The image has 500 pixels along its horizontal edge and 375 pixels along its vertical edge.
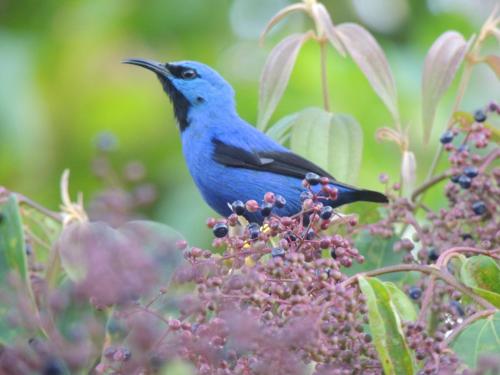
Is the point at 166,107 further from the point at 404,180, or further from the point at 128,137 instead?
the point at 404,180

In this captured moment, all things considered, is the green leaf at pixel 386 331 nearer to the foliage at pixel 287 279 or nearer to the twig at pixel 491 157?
the foliage at pixel 287 279

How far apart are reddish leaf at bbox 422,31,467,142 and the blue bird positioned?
803 mm

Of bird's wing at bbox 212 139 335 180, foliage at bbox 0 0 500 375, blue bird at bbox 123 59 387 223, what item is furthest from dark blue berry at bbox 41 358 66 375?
bird's wing at bbox 212 139 335 180

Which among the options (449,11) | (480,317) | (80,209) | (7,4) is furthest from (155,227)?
(7,4)

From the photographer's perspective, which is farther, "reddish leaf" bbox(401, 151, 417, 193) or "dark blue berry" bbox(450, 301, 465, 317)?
"reddish leaf" bbox(401, 151, 417, 193)

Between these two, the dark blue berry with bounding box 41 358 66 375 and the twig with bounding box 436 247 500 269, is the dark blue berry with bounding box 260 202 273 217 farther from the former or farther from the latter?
the dark blue berry with bounding box 41 358 66 375

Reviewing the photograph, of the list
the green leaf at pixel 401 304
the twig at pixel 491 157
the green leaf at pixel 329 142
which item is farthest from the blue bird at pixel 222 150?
the green leaf at pixel 401 304

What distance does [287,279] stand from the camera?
2.01 m

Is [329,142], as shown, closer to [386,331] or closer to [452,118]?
[452,118]

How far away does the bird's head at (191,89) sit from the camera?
15.8 feet

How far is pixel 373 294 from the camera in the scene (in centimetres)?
207

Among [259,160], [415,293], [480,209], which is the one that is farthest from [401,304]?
[259,160]

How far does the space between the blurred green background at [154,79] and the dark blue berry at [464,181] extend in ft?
10.7

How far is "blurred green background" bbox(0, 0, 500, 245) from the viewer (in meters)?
6.52
